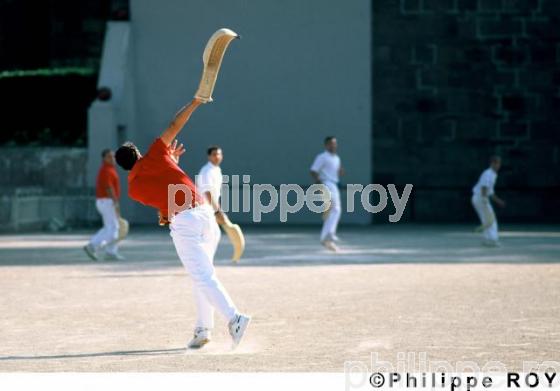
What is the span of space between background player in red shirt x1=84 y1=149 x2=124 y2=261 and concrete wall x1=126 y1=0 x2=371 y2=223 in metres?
9.88

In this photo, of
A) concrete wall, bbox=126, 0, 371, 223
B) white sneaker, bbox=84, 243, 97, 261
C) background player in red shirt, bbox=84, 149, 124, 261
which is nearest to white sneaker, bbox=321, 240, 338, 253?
background player in red shirt, bbox=84, 149, 124, 261

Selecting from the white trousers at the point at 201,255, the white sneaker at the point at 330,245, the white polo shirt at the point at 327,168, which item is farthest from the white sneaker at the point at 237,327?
the white polo shirt at the point at 327,168

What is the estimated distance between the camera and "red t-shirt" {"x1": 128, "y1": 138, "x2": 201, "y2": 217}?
393 inches

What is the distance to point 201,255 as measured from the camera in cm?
1004

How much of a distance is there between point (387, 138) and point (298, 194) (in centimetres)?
247

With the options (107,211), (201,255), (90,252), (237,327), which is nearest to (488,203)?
(107,211)

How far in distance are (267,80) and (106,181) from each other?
10.6 m

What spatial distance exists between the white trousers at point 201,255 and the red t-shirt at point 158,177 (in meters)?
0.15

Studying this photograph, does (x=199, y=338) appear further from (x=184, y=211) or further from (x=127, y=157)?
(x=127, y=157)

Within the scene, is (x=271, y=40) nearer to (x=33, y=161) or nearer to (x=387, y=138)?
(x=387, y=138)

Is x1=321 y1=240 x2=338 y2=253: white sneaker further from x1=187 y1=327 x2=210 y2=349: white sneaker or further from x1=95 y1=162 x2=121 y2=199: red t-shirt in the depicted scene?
x1=187 y1=327 x2=210 y2=349: white sneaker

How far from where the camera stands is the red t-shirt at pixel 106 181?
61.5 ft

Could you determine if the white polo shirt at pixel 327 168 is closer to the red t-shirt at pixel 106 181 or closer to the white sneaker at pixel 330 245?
the white sneaker at pixel 330 245

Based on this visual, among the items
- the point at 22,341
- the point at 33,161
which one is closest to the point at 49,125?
the point at 33,161
